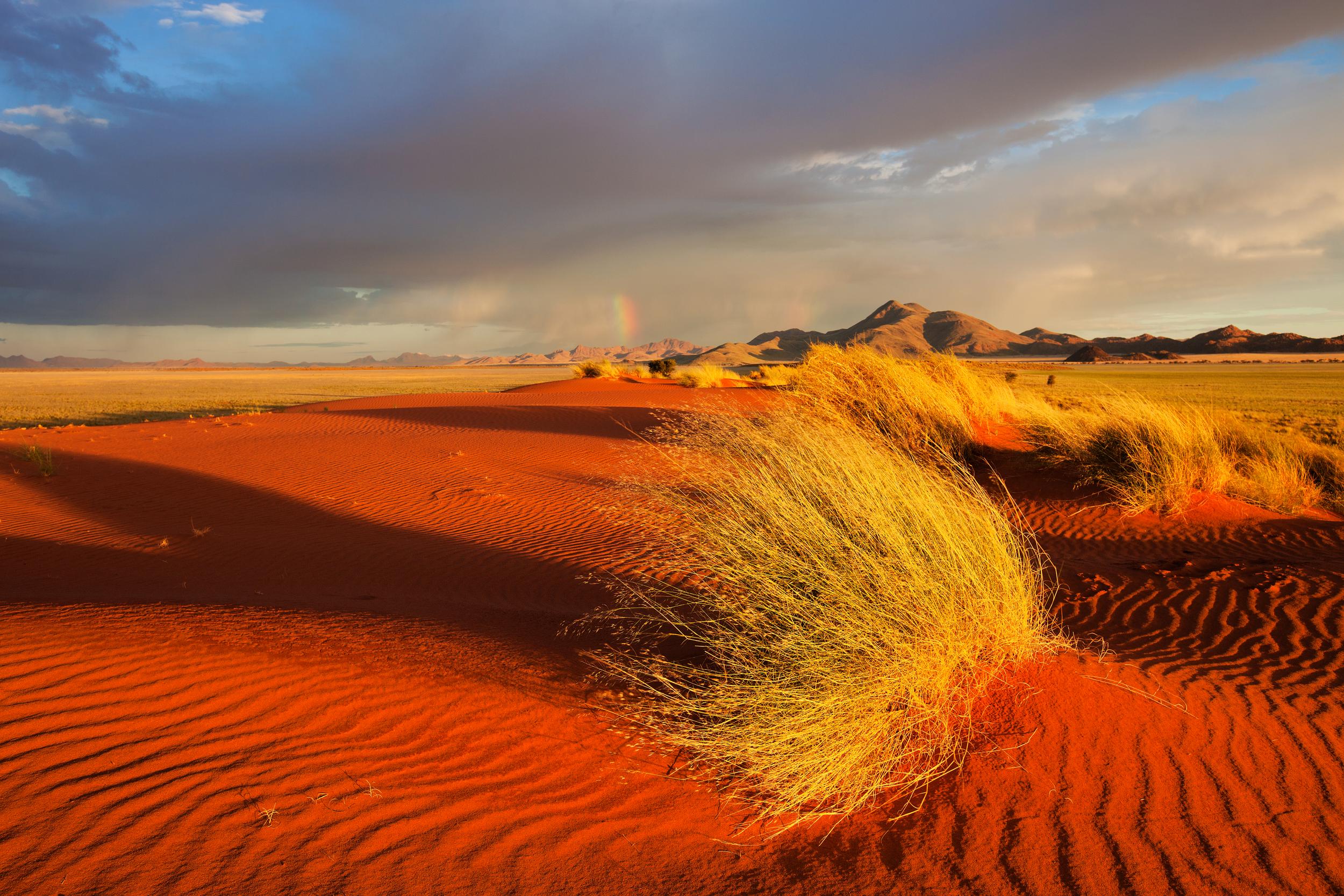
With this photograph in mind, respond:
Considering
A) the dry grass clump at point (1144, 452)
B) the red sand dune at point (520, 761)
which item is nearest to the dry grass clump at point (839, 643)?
the red sand dune at point (520, 761)

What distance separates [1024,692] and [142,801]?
4.39 metres

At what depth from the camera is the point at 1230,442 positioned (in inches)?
518

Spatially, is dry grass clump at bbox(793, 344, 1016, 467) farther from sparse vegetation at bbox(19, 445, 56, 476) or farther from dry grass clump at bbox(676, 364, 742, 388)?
dry grass clump at bbox(676, 364, 742, 388)

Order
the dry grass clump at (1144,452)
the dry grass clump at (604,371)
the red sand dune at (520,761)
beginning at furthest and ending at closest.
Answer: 1. the dry grass clump at (604,371)
2. the dry grass clump at (1144,452)
3. the red sand dune at (520,761)

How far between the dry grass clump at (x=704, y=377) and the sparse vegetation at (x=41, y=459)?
871 inches

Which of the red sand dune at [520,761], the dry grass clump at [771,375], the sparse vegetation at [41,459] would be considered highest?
the dry grass clump at [771,375]

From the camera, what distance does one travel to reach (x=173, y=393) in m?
50.3

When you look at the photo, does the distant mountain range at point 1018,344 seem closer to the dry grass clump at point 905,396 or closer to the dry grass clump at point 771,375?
the dry grass clump at point 771,375

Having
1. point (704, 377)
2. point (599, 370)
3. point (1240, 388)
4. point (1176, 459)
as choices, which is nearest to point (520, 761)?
point (1176, 459)

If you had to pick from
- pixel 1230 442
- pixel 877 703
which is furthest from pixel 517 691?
pixel 1230 442

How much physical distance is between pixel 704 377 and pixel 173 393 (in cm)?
3980

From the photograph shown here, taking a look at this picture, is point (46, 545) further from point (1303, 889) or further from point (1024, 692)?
point (1303, 889)

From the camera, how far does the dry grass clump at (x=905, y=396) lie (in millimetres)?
13133

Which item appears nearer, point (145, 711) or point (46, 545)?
point (145, 711)
